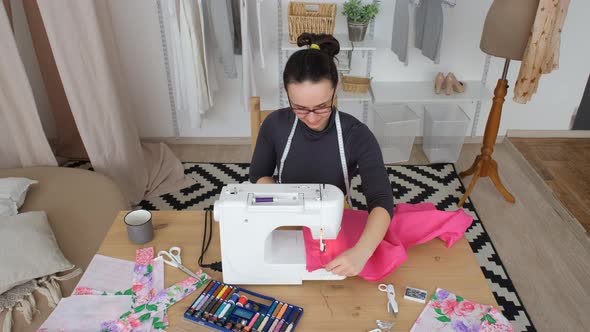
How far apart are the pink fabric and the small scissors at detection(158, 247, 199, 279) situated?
340 mm

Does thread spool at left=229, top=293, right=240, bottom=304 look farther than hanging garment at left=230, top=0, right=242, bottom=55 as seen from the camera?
No

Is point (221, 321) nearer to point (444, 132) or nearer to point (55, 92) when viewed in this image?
point (444, 132)

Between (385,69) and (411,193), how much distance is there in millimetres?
927

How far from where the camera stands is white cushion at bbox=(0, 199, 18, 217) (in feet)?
6.37

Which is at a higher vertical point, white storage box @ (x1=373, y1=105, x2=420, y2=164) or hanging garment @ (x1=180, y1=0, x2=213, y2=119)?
hanging garment @ (x1=180, y1=0, x2=213, y2=119)

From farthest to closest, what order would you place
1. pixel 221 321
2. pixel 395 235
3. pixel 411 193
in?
pixel 411 193, pixel 395 235, pixel 221 321

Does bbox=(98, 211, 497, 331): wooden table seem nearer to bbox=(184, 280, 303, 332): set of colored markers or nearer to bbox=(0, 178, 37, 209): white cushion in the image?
bbox=(184, 280, 303, 332): set of colored markers

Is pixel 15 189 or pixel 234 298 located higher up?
pixel 234 298

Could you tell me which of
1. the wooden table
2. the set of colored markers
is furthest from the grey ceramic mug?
the set of colored markers

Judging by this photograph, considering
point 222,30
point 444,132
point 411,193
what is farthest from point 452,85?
point 222,30

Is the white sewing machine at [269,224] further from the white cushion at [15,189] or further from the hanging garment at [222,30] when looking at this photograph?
the hanging garment at [222,30]

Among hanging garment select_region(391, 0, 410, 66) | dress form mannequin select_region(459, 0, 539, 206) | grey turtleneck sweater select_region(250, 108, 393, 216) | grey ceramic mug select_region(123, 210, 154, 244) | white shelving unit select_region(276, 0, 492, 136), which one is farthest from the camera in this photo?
white shelving unit select_region(276, 0, 492, 136)

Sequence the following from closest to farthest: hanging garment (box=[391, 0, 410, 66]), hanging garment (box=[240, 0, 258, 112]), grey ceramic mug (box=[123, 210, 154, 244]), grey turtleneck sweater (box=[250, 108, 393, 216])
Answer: grey ceramic mug (box=[123, 210, 154, 244]) → grey turtleneck sweater (box=[250, 108, 393, 216]) → hanging garment (box=[240, 0, 258, 112]) → hanging garment (box=[391, 0, 410, 66])

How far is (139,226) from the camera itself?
1.35 meters
